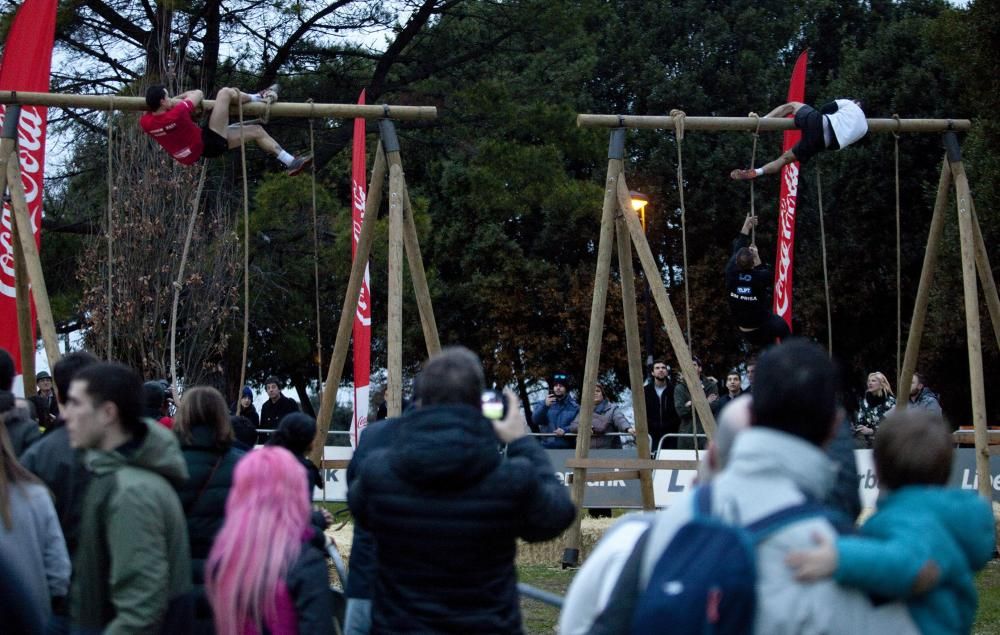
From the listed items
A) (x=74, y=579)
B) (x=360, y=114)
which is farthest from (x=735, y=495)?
(x=360, y=114)

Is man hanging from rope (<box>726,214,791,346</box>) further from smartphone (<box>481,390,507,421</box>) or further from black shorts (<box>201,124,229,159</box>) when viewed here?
smartphone (<box>481,390,507,421</box>)

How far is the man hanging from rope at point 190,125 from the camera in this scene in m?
9.08

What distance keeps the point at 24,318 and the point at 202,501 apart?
17.1 feet

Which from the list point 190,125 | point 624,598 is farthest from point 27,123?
point 624,598

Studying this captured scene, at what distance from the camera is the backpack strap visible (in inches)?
113

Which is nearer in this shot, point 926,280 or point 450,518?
point 450,518

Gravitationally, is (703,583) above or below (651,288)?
below

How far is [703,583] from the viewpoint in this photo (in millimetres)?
2670

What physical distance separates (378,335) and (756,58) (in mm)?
10698

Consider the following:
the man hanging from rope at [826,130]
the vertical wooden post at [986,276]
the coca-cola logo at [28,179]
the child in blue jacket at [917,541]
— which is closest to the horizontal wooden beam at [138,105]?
the coca-cola logo at [28,179]

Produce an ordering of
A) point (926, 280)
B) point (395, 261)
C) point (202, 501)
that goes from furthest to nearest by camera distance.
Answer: point (926, 280) → point (395, 261) → point (202, 501)

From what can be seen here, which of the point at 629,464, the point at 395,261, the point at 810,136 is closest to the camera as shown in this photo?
the point at 395,261

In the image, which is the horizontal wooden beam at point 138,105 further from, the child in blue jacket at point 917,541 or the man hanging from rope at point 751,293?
the child in blue jacket at point 917,541

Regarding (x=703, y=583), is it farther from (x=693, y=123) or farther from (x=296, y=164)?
(x=296, y=164)
